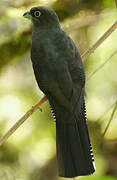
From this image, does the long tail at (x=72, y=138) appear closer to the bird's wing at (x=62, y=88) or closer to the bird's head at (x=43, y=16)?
the bird's wing at (x=62, y=88)

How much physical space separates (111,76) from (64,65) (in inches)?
69.8

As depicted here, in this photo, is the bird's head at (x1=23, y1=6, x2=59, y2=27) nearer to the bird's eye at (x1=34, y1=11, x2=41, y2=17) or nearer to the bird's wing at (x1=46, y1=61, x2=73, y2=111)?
the bird's eye at (x1=34, y1=11, x2=41, y2=17)

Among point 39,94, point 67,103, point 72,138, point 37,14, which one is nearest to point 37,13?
point 37,14

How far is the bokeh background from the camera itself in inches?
218

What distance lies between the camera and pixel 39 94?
592 centimetres

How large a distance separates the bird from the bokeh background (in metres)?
1.28

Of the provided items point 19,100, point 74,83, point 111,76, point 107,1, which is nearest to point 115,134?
point 111,76

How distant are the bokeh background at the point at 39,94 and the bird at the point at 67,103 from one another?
1.28 meters

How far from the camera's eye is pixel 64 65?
13.6 feet

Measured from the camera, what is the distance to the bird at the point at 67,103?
409 centimetres

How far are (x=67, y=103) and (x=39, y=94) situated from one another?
1.86 meters

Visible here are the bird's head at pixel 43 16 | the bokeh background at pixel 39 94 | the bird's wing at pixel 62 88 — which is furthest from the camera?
the bokeh background at pixel 39 94

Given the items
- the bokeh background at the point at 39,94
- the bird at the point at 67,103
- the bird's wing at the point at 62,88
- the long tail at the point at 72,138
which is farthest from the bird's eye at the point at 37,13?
the bokeh background at the point at 39,94

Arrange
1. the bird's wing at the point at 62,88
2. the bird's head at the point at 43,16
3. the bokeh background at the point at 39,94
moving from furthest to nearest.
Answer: the bokeh background at the point at 39,94 < the bird's head at the point at 43,16 < the bird's wing at the point at 62,88
